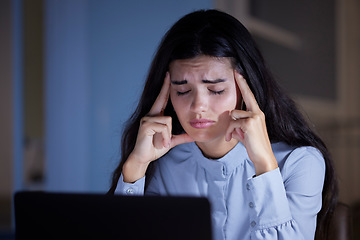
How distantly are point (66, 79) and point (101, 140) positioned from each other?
1.47ft

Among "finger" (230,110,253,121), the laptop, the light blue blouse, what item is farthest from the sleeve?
the laptop

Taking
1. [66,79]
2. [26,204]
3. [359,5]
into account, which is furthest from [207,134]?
[359,5]

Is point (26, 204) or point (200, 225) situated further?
point (26, 204)

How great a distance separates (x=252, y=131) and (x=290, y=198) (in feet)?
0.71

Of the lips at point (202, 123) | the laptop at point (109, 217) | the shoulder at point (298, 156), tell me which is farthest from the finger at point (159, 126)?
the laptop at point (109, 217)

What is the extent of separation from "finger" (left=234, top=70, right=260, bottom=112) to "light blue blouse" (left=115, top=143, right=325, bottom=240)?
0.60 ft

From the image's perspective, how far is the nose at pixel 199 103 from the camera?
1.11m

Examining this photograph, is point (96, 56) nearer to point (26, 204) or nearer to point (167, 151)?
point (167, 151)

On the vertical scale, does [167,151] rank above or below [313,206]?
above

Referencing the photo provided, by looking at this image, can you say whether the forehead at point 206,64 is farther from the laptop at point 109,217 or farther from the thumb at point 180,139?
the laptop at point 109,217

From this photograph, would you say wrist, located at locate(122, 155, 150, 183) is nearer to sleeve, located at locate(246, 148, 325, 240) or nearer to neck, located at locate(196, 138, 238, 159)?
neck, located at locate(196, 138, 238, 159)

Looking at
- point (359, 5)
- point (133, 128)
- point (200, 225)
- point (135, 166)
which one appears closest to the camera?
point (200, 225)

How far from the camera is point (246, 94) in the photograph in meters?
1.13

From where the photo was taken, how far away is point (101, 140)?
100 inches
